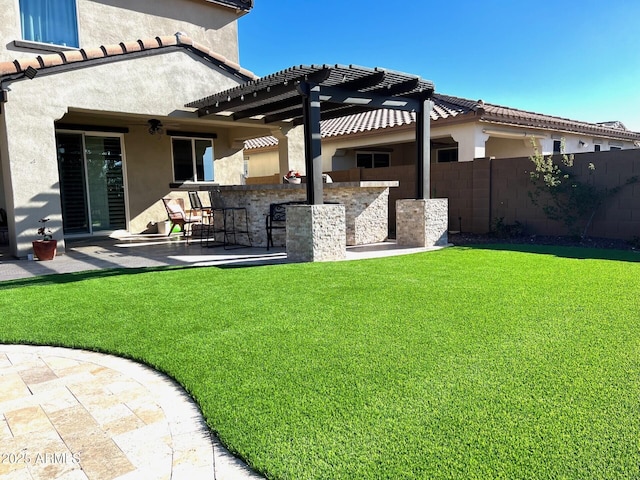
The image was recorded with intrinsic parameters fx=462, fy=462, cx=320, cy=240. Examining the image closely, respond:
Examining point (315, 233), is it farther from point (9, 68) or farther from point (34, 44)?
point (34, 44)

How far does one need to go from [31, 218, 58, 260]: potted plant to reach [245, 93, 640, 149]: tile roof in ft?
28.5

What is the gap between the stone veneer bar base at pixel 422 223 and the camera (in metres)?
10.4

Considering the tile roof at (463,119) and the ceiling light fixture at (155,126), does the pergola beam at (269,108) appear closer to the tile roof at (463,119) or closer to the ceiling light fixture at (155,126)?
the ceiling light fixture at (155,126)

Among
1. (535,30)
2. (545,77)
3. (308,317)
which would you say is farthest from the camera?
(545,77)

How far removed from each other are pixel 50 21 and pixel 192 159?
497 centimetres

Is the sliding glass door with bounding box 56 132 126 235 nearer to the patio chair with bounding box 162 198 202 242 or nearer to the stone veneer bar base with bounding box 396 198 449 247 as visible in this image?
the patio chair with bounding box 162 198 202 242

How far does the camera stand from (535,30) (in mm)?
16438

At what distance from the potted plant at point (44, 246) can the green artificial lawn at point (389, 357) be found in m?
2.24

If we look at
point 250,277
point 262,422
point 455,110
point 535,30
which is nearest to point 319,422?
point 262,422

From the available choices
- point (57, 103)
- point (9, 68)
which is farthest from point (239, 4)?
point (9, 68)

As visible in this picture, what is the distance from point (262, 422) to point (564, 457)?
1703mm

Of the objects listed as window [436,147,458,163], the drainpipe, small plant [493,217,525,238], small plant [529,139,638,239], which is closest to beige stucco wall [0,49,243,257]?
the drainpipe

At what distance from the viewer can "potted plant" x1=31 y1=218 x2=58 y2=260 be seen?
9016 mm

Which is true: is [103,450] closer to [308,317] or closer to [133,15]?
[308,317]
